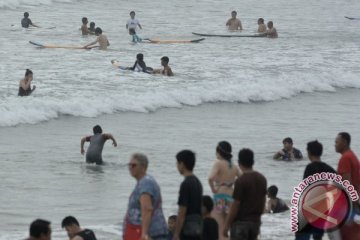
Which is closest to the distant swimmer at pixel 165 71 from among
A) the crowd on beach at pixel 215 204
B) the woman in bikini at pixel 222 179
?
the crowd on beach at pixel 215 204

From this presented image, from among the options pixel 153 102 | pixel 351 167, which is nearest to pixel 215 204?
pixel 351 167

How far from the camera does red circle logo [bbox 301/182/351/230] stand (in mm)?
10250

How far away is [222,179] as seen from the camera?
36.3ft

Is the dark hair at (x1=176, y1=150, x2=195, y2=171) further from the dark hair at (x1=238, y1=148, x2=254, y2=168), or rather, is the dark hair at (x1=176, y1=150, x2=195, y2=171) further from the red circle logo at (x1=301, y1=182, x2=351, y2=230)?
the red circle logo at (x1=301, y1=182, x2=351, y2=230)

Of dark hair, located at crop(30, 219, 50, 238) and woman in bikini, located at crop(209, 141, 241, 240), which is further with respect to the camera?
woman in bikini, located at crop(209, 141, 241, 240)

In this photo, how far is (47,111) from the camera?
86.1ft

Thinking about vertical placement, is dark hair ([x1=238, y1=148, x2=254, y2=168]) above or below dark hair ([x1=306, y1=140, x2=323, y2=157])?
below

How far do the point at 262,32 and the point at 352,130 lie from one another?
1864 centimetres

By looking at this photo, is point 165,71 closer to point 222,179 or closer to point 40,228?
point 222,179

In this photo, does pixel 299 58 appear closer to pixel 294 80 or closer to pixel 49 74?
pixel 294 80

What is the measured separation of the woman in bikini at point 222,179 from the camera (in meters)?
10.9

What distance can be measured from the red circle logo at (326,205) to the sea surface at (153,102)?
9.33 feet

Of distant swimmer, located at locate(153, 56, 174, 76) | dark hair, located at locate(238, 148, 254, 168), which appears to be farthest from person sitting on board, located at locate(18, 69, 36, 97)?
dark hair, located at locate(238, 148, 254, 168)

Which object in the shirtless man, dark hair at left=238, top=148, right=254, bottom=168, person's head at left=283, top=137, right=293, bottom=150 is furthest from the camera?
the shirtless man
